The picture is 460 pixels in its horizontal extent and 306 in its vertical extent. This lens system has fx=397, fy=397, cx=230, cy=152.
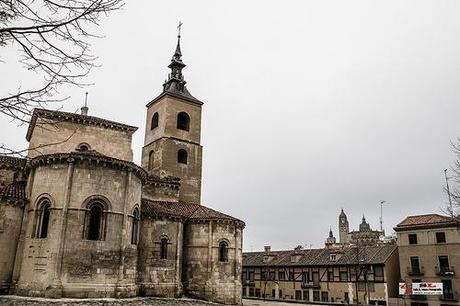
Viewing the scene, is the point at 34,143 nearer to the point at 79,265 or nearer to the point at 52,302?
the point at 79,265

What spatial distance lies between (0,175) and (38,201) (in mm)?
4792

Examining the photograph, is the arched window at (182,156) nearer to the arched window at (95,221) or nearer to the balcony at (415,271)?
the arched window at (95,221)

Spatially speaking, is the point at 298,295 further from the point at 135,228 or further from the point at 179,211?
the point at 135,228

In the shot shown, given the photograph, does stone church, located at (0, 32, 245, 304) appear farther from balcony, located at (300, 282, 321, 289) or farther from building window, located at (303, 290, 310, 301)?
building window, located at (303, 290, 310, 301)

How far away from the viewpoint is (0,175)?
24.5 m

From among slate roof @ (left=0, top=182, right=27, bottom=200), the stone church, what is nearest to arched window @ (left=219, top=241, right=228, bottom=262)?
the stone church

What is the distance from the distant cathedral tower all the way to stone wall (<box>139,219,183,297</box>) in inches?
3993

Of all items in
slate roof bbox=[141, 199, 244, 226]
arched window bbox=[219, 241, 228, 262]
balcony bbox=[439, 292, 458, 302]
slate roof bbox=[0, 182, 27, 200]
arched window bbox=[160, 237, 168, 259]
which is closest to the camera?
slate roof bbox=[0, 182, 27, 200]

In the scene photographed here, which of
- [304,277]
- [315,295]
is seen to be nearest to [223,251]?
[315,295]

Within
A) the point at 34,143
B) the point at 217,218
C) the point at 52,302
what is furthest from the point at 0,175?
the point at 217,218

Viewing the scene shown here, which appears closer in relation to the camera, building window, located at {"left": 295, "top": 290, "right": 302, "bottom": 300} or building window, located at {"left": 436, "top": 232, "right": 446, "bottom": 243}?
building window, located at {"left": 436, "top": 232, "right": 446, "bottom": 243}

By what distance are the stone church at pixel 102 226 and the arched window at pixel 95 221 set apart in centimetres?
5

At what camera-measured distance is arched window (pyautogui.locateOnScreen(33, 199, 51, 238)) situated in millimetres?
21188

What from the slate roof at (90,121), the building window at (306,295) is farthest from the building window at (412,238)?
the slate roof at (90,121)
